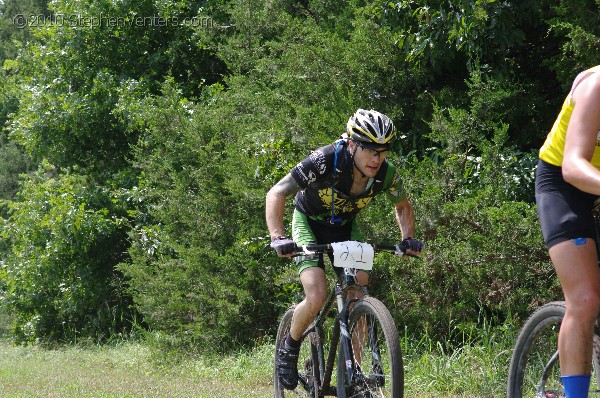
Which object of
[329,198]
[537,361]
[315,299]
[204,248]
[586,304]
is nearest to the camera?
[586,304]

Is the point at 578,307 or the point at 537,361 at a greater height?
the point at 578,307

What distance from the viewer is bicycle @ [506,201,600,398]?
13.5ft

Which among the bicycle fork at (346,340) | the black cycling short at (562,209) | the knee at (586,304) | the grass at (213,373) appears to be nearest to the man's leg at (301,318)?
the bicycle fork at (346,340)

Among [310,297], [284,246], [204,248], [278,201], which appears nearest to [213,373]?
[204,248]

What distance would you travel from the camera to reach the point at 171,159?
11.2 metres

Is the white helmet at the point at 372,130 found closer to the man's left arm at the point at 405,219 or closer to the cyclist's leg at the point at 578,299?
the man's left arm at the point at 405,219

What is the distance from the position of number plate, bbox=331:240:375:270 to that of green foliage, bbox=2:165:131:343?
974 cm

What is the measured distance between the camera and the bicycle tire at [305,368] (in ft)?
18.3

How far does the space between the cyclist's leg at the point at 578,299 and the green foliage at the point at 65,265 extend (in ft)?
37.3

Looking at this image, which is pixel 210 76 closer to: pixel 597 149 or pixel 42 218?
pixel 42 218

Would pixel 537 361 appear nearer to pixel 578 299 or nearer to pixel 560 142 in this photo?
pixel 578 299

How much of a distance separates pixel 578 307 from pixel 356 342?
172 cm

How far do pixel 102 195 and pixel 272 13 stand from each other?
196 inches

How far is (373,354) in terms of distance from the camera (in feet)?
16.3
